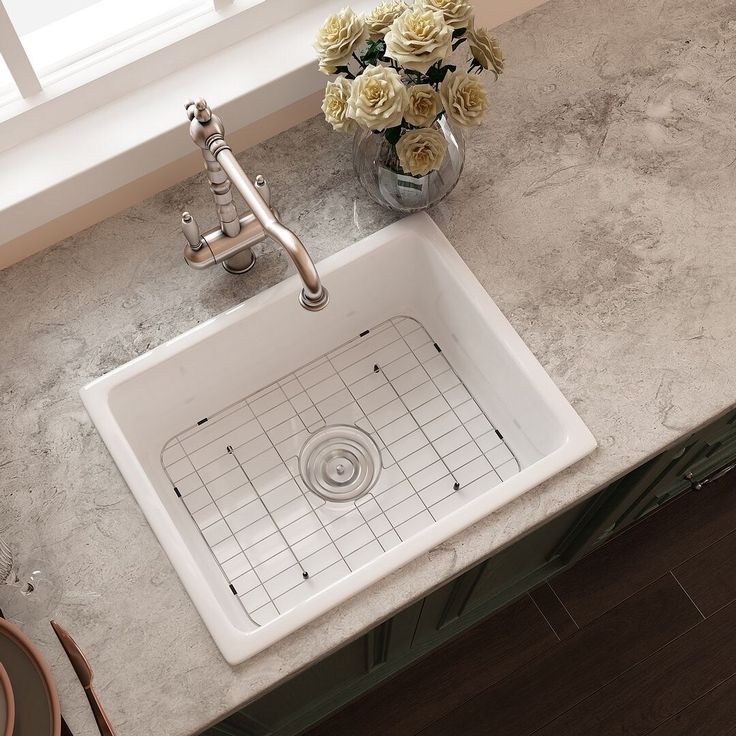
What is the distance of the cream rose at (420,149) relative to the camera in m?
1.14

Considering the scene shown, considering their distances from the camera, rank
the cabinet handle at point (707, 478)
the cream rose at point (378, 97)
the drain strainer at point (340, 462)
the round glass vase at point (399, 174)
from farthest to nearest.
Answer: the cabinet handle at point (707, 478)
the drain strainer at point (340, 462)
the round glass vase at point (399, 174)
the cream rose at point (378, 97)

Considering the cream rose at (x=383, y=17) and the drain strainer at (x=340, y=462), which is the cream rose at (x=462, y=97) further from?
the drain strainer at (x=340, y=462)

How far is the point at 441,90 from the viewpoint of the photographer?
112cm

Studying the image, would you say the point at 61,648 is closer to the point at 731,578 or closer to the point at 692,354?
the point at 692,354

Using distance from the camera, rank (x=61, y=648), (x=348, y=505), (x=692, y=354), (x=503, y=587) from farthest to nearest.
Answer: (x=503, y=587) → (x=348, y=505) → (x=692, y=354) → (x=61, y=648)

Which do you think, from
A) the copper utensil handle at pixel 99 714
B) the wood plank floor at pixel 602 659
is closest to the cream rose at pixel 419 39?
the copper utensil handle at pixel 99 714

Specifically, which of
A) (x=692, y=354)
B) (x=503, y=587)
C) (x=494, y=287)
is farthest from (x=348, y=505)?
(x=503, y=587)

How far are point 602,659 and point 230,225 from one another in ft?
4.34

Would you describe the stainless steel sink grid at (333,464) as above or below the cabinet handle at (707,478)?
above

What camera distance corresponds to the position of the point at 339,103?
1.16m

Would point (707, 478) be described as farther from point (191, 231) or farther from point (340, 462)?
point (191, 231)

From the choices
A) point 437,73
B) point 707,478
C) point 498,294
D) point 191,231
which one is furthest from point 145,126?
point 707,478

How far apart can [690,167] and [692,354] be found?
0.33 m

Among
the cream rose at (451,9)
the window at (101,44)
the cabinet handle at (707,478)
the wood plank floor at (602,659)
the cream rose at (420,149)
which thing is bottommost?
the wood plank floor at (602,659)
